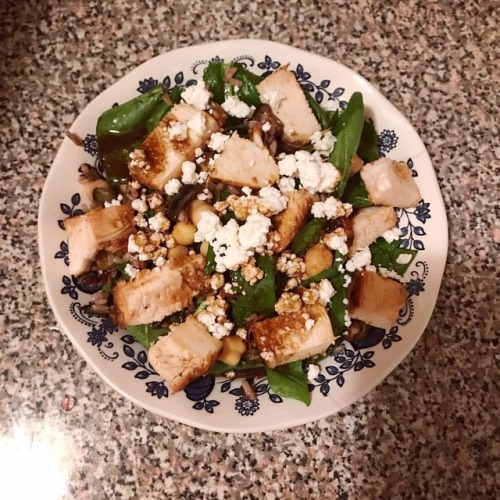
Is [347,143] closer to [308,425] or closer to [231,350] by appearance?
[231,350]

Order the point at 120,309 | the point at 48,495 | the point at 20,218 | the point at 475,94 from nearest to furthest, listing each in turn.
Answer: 1. the point at 120,309
2. the point at 48,495
3. the point at 20,218
4. the point at 475,94

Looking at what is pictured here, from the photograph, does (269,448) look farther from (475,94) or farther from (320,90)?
(475,94)

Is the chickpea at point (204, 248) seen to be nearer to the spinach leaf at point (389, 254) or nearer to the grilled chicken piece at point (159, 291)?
the grilled chicken piece at point (159, 291)

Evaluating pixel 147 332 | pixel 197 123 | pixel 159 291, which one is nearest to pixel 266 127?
pixel 197 123

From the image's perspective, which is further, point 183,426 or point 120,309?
point 183,426

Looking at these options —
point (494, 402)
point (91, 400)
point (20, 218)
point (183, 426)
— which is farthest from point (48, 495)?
point (494, 402)
